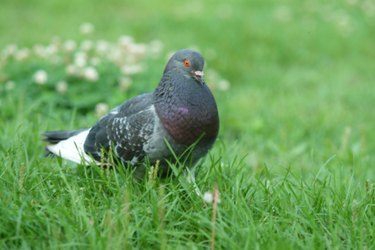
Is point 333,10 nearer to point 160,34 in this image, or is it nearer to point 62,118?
point 160,34

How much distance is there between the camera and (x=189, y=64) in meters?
3.45

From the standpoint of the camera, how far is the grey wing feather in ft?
11.3

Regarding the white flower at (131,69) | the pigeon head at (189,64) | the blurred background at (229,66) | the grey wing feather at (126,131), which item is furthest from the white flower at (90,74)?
the pigeon head at (189,64)

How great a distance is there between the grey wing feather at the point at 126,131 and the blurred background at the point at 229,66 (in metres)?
0.52

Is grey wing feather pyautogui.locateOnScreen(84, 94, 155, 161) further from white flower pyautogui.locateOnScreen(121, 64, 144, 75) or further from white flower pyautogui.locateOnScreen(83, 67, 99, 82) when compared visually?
white flower pyautogui.locateOnScreen(121, 64, 144, 75)

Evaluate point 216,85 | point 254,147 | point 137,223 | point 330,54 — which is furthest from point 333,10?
point 137,223

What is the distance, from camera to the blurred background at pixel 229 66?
207 inches

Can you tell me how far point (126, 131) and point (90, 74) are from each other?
6.65 feet

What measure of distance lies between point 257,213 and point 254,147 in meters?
2.35

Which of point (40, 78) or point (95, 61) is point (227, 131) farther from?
point (40, 78)

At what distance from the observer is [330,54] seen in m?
8.80

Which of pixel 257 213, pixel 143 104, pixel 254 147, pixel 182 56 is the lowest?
pixel 254 147

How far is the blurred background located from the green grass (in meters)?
0.02

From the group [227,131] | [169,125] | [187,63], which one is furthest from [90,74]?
[169,125]
